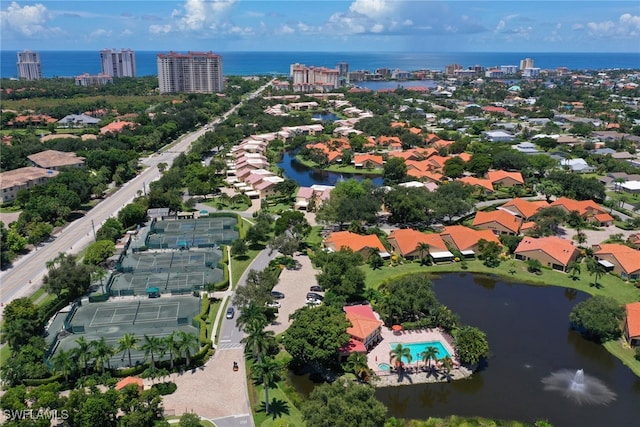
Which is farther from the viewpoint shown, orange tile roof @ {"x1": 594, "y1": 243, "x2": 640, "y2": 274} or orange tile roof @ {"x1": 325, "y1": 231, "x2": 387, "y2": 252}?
orange tile roof @ {"x1": 325, "y1": 231, "x2": 387, "y2": 252}

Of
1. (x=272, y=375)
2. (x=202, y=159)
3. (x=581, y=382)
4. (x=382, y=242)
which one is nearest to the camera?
(x=272, y=375)

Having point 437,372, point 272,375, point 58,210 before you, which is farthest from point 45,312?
point 437,372

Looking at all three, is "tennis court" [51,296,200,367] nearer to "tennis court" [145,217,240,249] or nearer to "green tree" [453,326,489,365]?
"tennis court" [145,217,240,249]

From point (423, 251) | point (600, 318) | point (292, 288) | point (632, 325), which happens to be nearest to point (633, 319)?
point (632, 325)

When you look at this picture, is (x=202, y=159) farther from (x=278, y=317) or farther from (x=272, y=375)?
(x=272, y=375)

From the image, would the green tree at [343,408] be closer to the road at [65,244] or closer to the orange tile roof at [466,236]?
the orange tile roof at [466,236]

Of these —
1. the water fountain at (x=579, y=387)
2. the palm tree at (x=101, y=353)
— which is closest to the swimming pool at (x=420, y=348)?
the water fountain at (x=579, y=387)

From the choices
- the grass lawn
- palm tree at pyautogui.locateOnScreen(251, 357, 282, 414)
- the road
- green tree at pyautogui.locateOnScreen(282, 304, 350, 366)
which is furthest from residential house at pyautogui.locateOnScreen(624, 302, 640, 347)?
the road

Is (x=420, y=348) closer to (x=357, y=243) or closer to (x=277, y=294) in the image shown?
(x=277, y=294)
